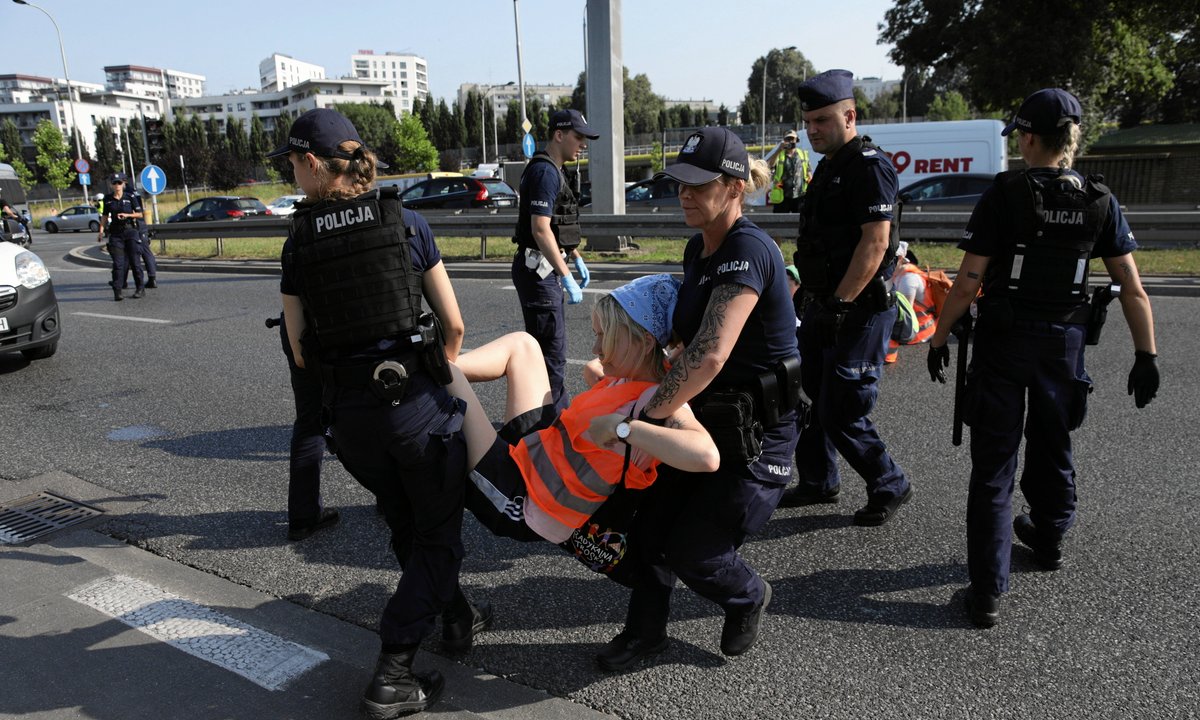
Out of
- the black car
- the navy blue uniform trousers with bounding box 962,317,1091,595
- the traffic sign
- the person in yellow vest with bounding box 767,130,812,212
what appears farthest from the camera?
the black car

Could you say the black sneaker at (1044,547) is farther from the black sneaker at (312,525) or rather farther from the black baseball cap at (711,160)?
the black sneaker at (312,525)

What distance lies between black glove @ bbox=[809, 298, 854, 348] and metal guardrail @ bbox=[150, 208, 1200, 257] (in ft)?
23.7

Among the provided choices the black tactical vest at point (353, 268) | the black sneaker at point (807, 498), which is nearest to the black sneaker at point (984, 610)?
the black sneaker at point (807, 498)

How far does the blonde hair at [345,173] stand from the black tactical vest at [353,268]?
0.06 meters

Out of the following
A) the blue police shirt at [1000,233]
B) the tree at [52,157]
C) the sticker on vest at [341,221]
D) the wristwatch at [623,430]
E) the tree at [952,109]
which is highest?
the tree at [952,109]

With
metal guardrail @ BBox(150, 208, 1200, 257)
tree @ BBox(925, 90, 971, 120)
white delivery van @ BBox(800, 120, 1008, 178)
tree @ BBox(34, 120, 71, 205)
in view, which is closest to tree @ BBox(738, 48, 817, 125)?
tree @ BBox(925, 90, 971, 120)

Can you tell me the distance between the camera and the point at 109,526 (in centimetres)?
412

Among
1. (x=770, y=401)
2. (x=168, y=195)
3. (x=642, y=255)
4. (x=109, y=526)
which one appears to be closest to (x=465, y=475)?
(x=770, y=401)

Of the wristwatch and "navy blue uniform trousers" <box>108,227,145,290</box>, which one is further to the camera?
"navy blue uniform trousers" <box>108,227,145,290</box>

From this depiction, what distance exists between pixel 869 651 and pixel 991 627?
0.51 m

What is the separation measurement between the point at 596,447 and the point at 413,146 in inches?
2922

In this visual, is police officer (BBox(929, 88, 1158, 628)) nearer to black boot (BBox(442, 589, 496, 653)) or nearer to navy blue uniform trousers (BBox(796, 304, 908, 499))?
navy blue uniform trousers (BBox(796, 304, 908, 499))

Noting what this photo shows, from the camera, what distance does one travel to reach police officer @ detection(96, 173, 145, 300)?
12.2m

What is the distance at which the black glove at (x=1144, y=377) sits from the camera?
324 centimetres
